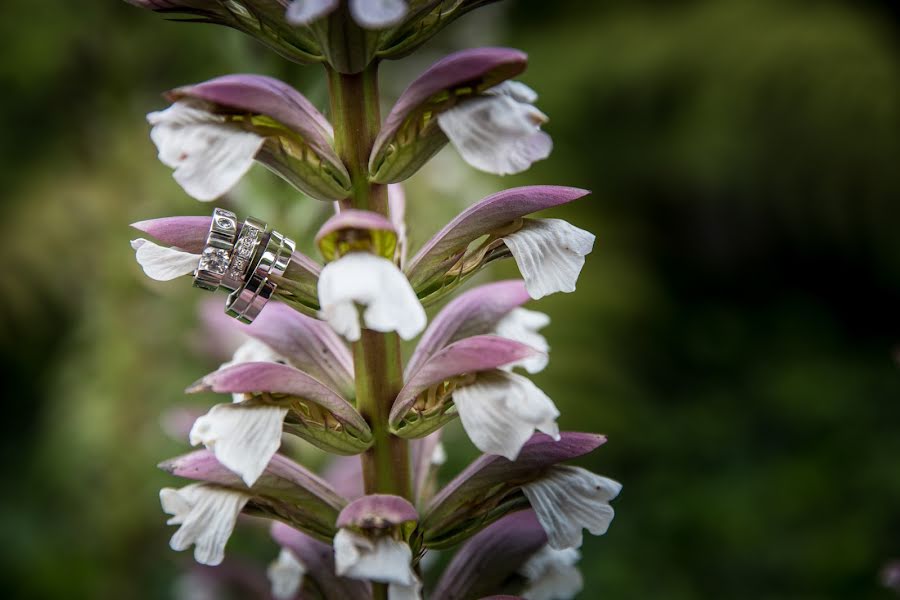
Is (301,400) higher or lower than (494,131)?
lower

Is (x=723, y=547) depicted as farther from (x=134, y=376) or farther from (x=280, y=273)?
(x=280, y=273)

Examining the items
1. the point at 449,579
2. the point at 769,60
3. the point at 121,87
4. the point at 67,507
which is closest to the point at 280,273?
the point at 449,579

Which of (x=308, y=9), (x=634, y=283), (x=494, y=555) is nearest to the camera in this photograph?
(x=308, y=9)

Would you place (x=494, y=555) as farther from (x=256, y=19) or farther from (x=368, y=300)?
(x=256, y=19)

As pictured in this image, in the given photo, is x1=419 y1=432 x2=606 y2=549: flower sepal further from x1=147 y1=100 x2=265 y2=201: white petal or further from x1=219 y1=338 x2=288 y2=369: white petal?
x1=147 y1=100 x2=265 y2=201: white petal

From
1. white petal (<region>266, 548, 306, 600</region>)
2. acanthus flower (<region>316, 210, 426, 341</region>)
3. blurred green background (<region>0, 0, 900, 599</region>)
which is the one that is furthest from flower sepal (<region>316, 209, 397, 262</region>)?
blurred green background (<region>0, 0, 900, 599</region>)

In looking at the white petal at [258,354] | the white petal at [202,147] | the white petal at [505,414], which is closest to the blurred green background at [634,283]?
the white petal at [258,354]

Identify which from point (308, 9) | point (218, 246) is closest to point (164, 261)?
point (218, 246)
